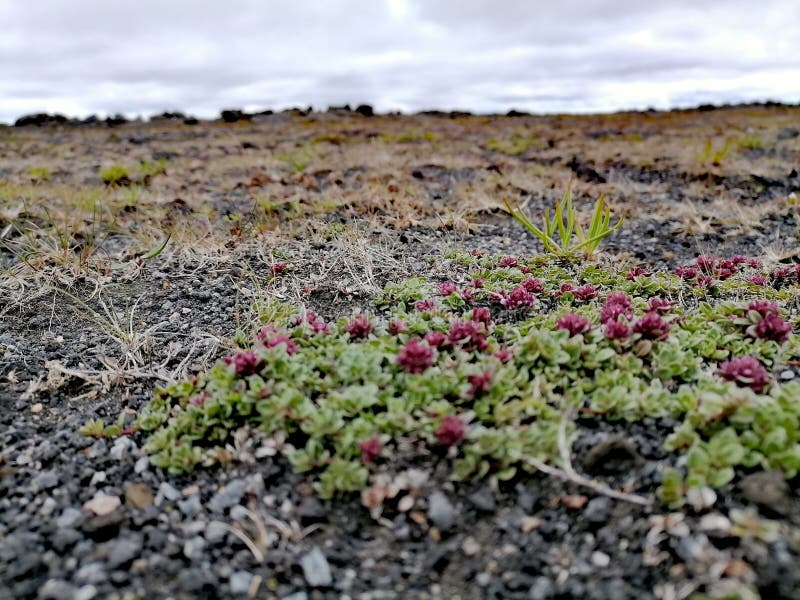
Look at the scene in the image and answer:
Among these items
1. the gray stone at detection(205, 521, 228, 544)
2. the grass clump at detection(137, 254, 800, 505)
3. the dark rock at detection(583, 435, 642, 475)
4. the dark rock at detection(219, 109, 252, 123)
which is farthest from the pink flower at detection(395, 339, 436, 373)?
the dark rock at detection(219, 109, 252, 123)

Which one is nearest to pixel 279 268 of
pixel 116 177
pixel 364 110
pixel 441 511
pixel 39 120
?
pixel 441 511

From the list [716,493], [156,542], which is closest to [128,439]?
[156,542]

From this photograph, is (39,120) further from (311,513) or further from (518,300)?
(311,513)

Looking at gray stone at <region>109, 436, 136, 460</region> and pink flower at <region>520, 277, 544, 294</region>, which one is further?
pink flower at <region>520, 277, 544, 294</region>

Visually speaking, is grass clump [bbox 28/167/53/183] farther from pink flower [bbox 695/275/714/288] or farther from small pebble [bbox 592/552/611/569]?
small pebble [bbox 592/552/611/569]

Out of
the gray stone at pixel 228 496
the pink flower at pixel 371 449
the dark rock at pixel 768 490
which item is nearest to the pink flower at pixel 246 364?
the gray stone at pixel 228 496
